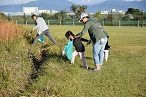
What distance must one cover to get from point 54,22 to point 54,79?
43.2 metres

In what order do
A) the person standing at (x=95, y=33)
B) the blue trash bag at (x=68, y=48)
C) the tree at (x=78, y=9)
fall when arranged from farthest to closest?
1. the tree at (x=78, y=9)
2. the blue trash bag at (x=68, y=48)
3. the person standing at (x=95, y=33)

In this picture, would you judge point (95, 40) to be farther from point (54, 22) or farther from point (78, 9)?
point (78, 9)

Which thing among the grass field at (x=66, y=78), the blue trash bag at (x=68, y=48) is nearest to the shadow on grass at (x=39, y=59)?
the grass field at (x=66, y=78)

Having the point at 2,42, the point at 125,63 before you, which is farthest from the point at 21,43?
the point at 125,63

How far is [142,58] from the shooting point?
36.2 ft

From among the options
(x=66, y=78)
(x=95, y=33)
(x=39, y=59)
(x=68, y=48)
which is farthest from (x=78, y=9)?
(x=66, y=78)

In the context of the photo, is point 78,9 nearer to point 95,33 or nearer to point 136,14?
point 136,14

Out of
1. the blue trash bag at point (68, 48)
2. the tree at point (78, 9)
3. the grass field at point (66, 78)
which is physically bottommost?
the grass field at point (66, 78)

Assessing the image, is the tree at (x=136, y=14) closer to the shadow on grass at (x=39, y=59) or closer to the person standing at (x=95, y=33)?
the shadow on grass at (x=39, y=59)

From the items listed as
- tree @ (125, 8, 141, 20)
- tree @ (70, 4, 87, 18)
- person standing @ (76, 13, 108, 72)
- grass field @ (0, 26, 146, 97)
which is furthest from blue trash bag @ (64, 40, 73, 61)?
tree @ (70, 4, 87, 18)

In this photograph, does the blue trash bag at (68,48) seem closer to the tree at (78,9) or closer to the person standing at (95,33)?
the person standing at (95,33)

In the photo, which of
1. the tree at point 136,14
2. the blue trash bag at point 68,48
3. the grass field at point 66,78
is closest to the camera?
the grass field at point 66,78

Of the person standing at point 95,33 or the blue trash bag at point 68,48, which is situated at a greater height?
the person standing at point 95,33

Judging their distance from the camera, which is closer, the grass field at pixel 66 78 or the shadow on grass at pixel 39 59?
the grass field at pixel 66 78
